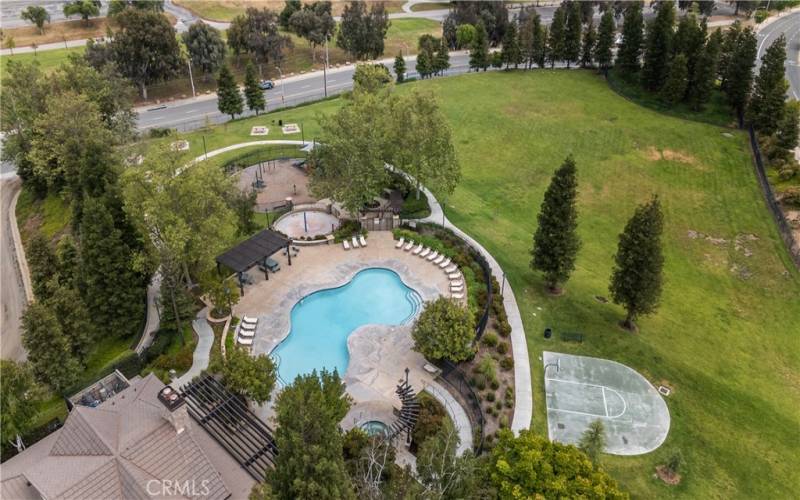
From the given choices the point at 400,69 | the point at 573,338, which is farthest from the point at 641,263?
the point at 400,69

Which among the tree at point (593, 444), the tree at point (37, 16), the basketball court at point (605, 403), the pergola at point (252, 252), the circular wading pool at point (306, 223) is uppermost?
the tree at point (37, 16)

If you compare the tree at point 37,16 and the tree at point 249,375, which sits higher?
the tree at point 37,16

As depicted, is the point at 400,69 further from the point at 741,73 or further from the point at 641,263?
the point at 641,263

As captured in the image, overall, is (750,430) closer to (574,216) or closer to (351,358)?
(574,216)

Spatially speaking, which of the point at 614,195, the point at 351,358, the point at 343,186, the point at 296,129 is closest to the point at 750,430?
the point at 351,358

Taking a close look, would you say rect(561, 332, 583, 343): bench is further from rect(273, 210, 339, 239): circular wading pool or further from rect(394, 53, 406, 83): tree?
rect(394, 53, 406, 83): tree

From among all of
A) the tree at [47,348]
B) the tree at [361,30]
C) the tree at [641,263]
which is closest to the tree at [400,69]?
the tree at [361,30]

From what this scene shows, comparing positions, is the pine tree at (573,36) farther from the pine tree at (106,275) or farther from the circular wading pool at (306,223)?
the pine tree at (106,275)
